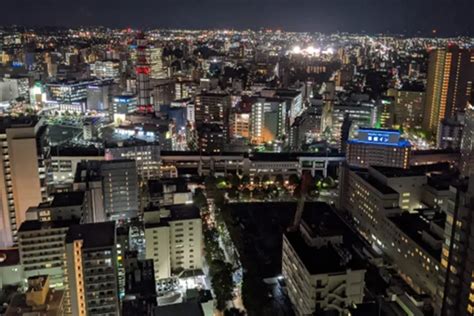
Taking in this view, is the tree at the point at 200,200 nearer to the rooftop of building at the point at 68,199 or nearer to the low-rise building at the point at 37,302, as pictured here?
the rooftop of building at the point at 68,199

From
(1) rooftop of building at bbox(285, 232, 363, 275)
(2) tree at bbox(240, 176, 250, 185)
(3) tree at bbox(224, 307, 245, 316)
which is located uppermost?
(1) rooftop of building at bbox(285, 232, 363, 275)

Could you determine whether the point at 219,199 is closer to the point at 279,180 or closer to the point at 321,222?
the point at 279,180

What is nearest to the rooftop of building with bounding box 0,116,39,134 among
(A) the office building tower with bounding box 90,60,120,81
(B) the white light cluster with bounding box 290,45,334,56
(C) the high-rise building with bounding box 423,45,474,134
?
(C) the high-rise building with bounding box 423,45,474,134

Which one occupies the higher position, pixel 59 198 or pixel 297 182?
pixel 59 198

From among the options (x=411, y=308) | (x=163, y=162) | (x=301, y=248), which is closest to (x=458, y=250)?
(x=411, y=308)

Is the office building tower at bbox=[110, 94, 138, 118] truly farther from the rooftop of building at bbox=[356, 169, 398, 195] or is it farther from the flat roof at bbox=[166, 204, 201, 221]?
the rooftop of building at bbox=[356, 169, 398, 195]

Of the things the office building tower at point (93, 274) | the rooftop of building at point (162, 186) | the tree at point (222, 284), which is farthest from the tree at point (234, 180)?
the office building tower at point (93, 274)

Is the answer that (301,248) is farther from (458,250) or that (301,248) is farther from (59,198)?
(59,198)
